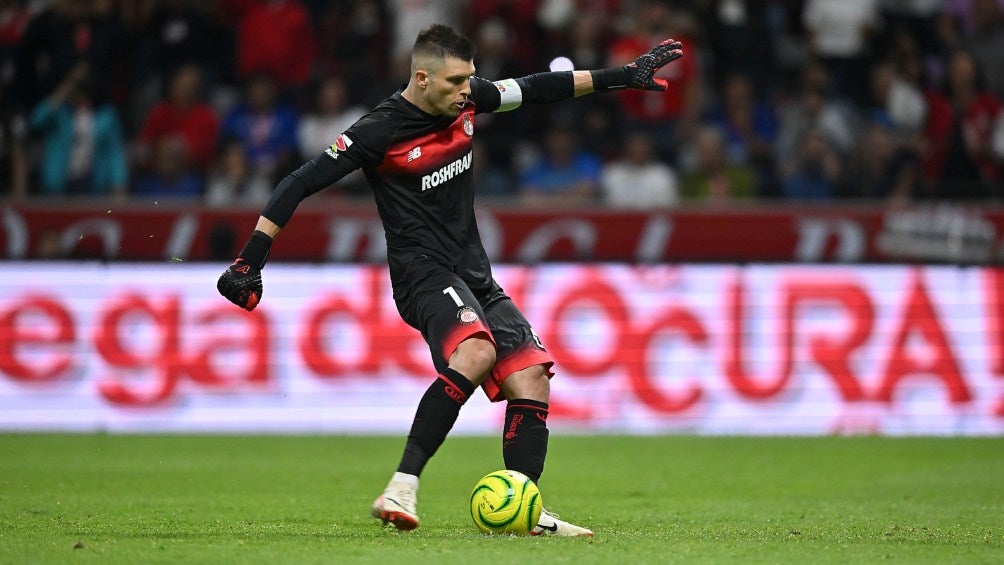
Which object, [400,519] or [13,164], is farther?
[13,164]

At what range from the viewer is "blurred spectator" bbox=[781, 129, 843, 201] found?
14.7 metres

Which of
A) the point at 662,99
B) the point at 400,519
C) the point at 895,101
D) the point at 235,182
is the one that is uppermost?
the point at 895,101

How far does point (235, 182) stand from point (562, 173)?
341 cm

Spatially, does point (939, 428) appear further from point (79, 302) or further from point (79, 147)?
point (79, 147)

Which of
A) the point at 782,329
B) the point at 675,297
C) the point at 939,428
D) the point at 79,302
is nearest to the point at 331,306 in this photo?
the point at 79,302

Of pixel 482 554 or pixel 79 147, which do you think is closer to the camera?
pixel 482 554

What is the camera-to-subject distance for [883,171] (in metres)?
14.9

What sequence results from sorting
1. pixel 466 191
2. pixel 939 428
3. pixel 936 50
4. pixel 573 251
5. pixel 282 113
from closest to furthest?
pixel 466 191 → pixel 939 428 → pixel 573 251 → pixel 282 113 → pixel 936 50

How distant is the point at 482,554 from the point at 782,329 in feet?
23.8

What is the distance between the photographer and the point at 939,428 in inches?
481

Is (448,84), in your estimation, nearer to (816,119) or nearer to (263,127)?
(263,127)

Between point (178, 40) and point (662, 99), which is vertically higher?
point (178, 40)

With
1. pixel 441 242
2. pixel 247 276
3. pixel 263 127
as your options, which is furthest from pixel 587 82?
pixel 263 127

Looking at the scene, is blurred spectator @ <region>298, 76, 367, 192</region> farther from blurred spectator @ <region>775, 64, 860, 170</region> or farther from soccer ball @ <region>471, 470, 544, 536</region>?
soccer ball @ <region>471, 470, 544, 536</region>
